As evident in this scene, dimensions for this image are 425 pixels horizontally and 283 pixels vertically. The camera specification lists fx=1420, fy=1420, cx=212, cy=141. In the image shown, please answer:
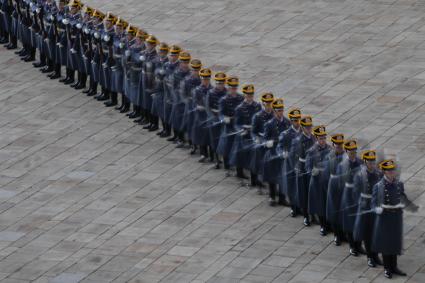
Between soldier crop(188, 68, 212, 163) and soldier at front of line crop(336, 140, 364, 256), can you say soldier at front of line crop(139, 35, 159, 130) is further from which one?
soldier at front of line crop(336, 140, 364, 256)

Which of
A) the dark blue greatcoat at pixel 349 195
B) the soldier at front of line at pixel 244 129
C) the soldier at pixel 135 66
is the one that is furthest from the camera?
the soldier at pixel 135 66

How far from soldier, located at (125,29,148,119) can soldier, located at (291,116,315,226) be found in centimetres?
583

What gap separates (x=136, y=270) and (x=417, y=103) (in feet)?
28.8

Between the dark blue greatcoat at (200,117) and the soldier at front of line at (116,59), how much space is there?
10.2 feet

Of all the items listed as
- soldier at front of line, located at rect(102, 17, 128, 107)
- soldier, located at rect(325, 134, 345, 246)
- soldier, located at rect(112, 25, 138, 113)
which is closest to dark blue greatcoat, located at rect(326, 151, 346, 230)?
soldier, located at rect(325, 134, 345, 246)

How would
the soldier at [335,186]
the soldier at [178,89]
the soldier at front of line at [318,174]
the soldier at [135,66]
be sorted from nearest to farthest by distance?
the soldier at [335,186], the soldier at front of line at [318,174], the soldier at [178,89], the soldier at [135,66]

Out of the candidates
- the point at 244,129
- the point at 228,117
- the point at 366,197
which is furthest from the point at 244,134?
the point at 366,197

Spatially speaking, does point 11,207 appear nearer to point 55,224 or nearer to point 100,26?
point 55,224

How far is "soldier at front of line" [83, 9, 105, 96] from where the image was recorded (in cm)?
2992

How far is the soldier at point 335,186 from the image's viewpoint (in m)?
22.7

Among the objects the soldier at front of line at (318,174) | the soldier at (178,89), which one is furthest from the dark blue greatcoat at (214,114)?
the soldier at front of line at (318,174)

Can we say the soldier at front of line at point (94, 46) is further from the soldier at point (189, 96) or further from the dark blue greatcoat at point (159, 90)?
the soldier at point (189, 96)

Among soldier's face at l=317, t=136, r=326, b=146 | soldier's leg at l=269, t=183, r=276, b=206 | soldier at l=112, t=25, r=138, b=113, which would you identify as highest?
soldier's face at l=317, t=136, r=326, b=146

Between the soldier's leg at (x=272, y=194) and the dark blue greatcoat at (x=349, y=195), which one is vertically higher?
the dark blue greatcoat at (x=349, y=195)
